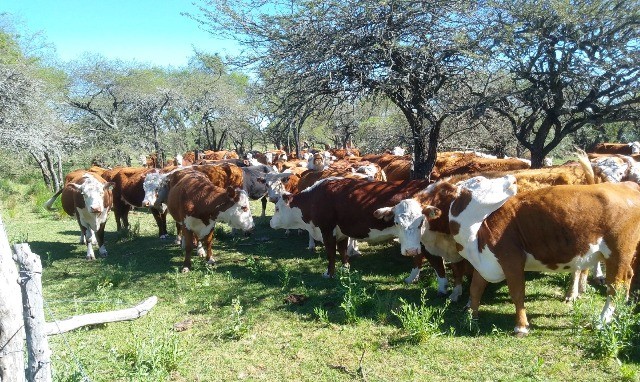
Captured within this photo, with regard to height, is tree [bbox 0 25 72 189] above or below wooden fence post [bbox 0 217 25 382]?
above

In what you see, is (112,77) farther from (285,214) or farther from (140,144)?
(285,214)

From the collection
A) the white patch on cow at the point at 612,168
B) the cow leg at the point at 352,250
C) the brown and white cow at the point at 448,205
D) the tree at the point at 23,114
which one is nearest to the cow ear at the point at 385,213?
the brown and white cow at the point at 448,205

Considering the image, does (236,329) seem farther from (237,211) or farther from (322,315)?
(237,211)

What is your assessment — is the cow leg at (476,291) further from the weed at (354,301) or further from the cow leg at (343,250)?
the cow leg at (343,250)

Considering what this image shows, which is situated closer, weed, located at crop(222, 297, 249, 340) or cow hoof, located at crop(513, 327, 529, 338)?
cow hoof, located at crop(513, 327, 529, 338)

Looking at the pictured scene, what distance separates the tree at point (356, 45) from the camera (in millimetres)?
7414

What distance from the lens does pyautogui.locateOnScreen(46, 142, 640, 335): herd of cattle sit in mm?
5102

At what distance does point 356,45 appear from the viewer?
7734 millimetres

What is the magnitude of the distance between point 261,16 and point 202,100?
28.6 m

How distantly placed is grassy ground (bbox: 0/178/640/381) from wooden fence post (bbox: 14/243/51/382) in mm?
281

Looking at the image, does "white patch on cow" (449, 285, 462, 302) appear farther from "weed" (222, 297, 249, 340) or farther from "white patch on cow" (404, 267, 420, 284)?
"weed" (222, 297, 249, 340)

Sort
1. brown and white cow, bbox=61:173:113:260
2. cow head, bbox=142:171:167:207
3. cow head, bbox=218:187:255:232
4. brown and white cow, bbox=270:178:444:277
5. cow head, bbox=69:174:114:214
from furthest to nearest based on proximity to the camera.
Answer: cow head, bbox=142:171:167:207 → brown and white cow, bbox=61:173:113:260 → cow head, bbox=69:174:114:214 → cow head, bbox=218:187:255:232 → brown and white cow, bbox=270:178:444:277

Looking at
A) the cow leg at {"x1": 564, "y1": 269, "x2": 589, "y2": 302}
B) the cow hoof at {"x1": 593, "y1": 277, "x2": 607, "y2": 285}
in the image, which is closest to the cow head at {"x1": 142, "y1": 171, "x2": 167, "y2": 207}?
the cow leg at {"x1": 564, "y1": 269, "x2": 589, "y2": 302}

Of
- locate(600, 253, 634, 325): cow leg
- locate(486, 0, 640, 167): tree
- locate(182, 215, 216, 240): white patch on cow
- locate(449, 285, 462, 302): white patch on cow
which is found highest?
locate(486, 0, 640, 167): tree
